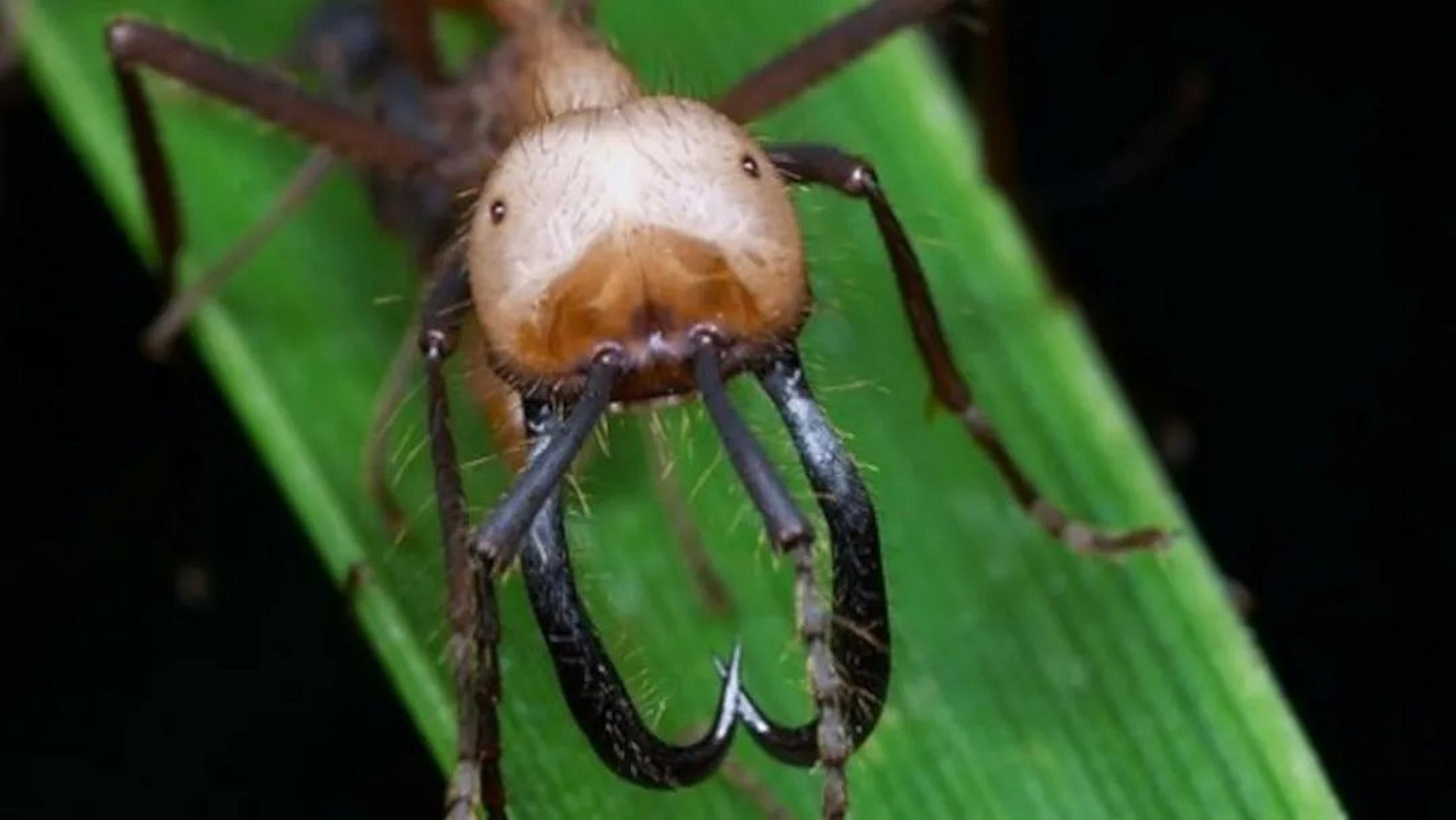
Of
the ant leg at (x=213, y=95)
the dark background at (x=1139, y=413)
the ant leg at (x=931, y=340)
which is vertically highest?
the ant leg at (x=213, y=95)

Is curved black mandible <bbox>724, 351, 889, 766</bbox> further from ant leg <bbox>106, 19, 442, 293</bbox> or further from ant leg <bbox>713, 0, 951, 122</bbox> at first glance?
ant leg <bbox>106, 19, 442, 293</bbox>

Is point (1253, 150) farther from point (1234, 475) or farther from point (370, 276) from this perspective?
point (370, 276)

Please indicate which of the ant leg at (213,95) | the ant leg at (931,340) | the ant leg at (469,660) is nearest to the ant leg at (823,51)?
the ant leg at (931,340)

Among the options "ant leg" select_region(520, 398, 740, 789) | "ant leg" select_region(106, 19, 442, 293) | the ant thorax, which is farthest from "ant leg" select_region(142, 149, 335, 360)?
"ant leg" select_region(520, 398, 740, 789)

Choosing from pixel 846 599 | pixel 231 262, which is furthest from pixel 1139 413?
pixel 846 599

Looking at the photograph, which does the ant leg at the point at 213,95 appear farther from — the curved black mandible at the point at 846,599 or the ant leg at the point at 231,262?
the curved black mandible at the point at 846,599
